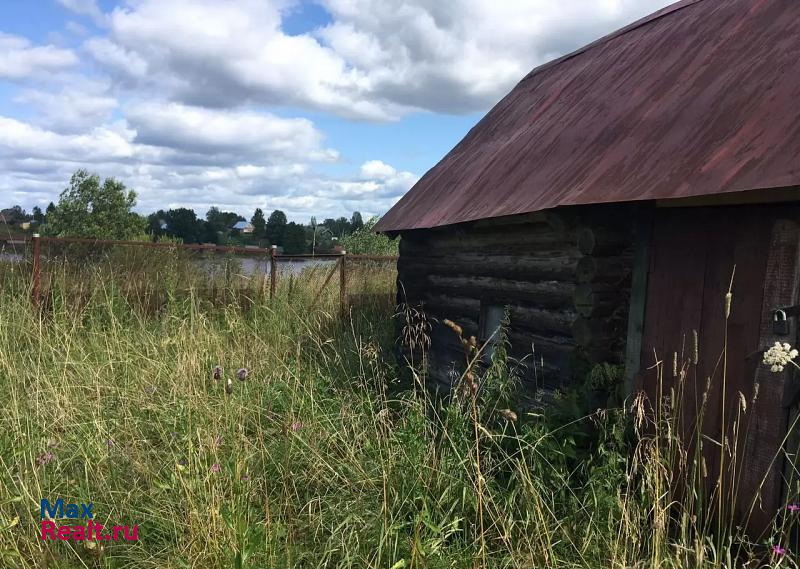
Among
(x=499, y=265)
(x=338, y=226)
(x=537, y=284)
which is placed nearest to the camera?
(x=537, y=284)

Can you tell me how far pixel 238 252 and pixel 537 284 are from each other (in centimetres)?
628

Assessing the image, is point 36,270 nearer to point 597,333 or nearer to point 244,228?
point 597,333

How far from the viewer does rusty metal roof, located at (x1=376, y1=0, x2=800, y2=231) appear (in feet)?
12.0

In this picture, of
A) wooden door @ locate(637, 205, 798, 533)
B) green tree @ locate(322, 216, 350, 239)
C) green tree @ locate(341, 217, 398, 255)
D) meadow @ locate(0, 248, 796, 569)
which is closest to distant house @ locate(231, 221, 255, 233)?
green tree @ locate(322, 216, 350, 239)

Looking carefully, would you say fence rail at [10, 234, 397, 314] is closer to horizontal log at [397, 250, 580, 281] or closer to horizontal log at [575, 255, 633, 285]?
horizontal log at [397, 250, 580, 281]

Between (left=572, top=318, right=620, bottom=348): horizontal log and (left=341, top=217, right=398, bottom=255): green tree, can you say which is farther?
(left=341, top=217, right=398, bottom=255): green tree

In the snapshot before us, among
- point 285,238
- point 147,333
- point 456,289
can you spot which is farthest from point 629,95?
point 285,238

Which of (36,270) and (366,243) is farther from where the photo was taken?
(366,243)

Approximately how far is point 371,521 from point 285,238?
2722 centimetres

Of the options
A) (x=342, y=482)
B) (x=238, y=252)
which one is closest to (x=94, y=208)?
(x=238, y=252)

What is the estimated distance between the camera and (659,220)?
4.61m

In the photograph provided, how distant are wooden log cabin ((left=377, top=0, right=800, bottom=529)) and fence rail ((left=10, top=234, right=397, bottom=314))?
11.7 ft

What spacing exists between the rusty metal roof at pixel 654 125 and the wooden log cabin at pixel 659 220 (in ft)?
0.06

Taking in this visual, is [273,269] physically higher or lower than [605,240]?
lower
